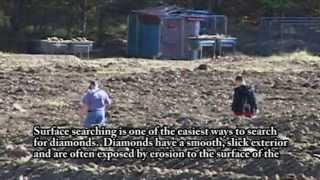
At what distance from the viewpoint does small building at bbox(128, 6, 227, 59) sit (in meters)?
39.3

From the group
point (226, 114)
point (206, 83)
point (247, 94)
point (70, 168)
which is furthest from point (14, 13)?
point (70, 168)

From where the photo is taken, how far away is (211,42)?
1551 inches

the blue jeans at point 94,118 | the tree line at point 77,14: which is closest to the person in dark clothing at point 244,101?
the blue jeans at point 94,118

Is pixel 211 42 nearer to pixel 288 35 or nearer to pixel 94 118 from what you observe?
pixel 288 35

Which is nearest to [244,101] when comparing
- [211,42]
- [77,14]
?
[211,42]

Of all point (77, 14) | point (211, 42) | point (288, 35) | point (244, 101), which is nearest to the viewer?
point (244, 101)

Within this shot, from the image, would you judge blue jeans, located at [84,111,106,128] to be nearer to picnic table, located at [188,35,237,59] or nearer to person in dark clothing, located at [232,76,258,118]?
person in dark clothing, located at [232,76,258,118]

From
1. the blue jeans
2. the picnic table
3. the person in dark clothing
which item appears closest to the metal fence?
the picnic table

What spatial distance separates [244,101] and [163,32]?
24.0 metres

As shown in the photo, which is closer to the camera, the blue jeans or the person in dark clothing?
the blue jeans

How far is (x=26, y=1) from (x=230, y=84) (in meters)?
19.3

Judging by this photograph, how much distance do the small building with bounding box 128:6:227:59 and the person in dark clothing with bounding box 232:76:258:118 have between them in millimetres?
22808

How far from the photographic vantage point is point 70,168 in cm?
1145

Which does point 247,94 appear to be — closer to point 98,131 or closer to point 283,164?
point 98,131
